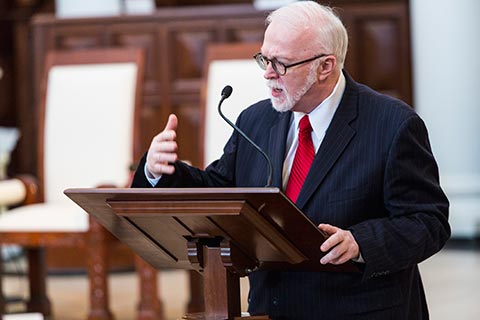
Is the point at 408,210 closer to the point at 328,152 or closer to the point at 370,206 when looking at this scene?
the point at 370,206

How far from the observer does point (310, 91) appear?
298 cm

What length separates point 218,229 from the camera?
105 inches

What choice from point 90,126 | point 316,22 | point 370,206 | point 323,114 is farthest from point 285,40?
point 90,126

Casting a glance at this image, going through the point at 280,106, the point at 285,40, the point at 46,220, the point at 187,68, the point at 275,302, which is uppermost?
the point at 285,40

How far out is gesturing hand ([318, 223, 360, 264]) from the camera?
2.64 m

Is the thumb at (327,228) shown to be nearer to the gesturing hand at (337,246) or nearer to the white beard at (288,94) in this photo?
the gesturing hand at (337,246)

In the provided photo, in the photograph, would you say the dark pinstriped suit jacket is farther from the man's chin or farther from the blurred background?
the blurred background

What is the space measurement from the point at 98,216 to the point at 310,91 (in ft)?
1.97

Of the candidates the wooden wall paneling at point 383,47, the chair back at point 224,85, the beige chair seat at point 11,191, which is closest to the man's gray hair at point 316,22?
the chair back at point 224,85

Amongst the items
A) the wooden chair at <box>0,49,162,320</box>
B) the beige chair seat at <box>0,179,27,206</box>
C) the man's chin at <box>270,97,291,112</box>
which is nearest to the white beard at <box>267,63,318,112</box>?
the man's chin at <box>270,97,291,112</box>

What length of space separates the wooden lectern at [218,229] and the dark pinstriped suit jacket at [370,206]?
11 cm

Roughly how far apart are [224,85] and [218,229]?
8.41 ft

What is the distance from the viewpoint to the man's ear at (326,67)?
2.94 metres

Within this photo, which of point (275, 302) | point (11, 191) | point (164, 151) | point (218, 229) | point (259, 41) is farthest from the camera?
point (259, 41)
